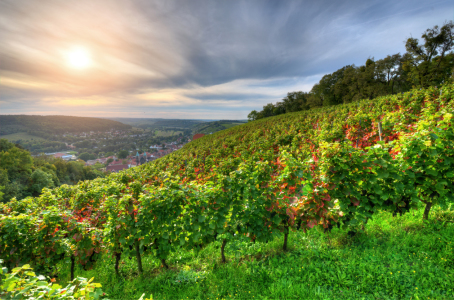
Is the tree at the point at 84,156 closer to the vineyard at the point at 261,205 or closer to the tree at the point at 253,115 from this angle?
the tree at the point at 253,115

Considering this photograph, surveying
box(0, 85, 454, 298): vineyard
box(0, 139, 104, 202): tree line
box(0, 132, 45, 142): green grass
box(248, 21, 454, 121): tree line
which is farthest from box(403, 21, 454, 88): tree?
box(0, 132, 45, 142): green grass

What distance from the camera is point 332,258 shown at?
3639 millimetres

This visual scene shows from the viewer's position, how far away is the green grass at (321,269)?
2.95 metres

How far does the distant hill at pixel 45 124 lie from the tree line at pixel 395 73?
18819 centimetres

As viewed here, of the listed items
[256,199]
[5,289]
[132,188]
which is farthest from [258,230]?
[132,188]

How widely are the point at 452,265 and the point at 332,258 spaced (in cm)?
185

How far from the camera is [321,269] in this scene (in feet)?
11.4

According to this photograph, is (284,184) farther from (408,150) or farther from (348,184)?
(408,150)

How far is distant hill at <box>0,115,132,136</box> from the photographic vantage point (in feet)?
440

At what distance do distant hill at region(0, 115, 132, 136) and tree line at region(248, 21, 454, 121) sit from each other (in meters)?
188

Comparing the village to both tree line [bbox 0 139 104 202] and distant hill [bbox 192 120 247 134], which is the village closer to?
tree line [bbox 0 139 104 202]

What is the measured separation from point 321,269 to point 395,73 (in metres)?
46.7

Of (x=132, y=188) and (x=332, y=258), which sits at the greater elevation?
(x=132, y=188)

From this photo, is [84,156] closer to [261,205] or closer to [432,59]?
[261,205]
